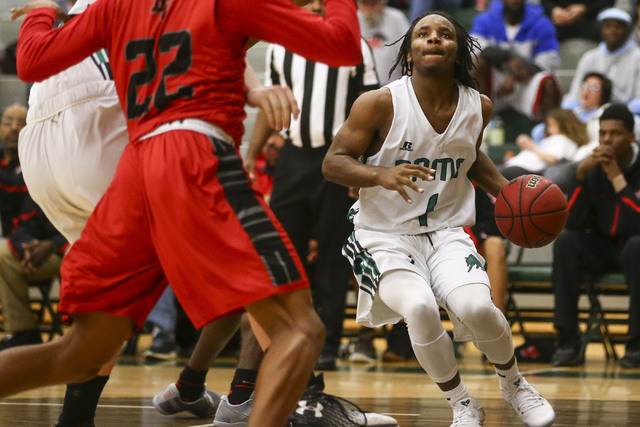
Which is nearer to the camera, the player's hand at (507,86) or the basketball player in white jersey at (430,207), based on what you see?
the basketball player in white jersey at (430,207)

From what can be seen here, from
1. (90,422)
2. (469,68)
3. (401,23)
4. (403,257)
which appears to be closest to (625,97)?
(401,23)

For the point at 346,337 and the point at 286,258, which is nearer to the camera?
the point at 286,258

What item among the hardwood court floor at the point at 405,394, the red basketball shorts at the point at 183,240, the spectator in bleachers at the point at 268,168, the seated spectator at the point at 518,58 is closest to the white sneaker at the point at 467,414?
the hardwood court floor at the point at 405,394

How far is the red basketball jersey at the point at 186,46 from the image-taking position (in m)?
2.98

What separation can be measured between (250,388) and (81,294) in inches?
57.0

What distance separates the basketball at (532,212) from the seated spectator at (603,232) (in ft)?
9.51

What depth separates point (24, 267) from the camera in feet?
24.5

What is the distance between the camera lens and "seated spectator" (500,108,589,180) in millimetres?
7980

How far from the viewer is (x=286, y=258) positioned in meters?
2.96

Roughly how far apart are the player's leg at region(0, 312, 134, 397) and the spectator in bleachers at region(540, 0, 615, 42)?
26.8ft

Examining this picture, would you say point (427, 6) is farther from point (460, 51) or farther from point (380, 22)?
point (460, 51)

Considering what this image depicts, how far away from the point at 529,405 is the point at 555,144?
4.42 m

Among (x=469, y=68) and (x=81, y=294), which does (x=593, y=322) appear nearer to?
(x=469, y=68)

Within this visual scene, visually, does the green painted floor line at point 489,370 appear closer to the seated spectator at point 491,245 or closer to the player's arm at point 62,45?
the seated spectator at point 491,245
